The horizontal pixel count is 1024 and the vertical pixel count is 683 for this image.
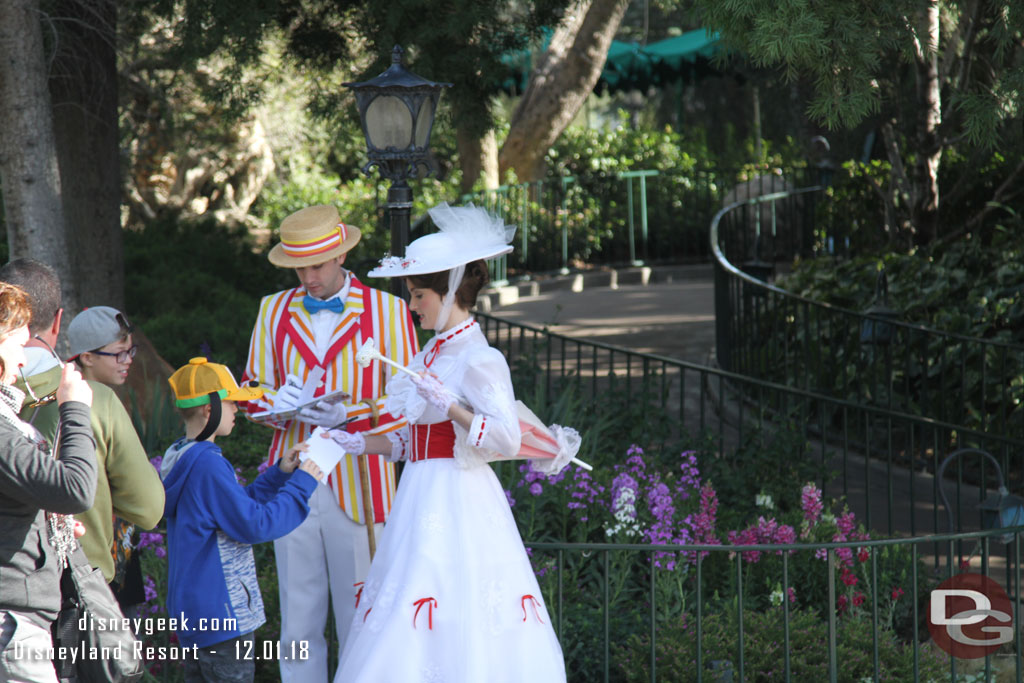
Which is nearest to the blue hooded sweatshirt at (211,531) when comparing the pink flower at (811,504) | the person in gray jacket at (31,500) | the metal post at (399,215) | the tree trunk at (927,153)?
the person in gray jacket at (31,500)

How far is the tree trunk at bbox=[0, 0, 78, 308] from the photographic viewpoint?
6.06m

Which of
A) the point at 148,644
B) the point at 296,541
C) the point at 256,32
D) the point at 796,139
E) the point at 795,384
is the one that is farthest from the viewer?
the point at 796,139

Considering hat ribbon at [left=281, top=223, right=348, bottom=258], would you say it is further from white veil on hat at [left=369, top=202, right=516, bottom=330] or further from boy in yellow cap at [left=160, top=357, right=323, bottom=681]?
boy in yellow cap at [left=160, top=357, right=323, bottom=681]

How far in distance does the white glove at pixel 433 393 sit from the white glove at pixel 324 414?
23.7 inches

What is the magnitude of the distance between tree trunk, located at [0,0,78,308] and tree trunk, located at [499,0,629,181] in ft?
26.8

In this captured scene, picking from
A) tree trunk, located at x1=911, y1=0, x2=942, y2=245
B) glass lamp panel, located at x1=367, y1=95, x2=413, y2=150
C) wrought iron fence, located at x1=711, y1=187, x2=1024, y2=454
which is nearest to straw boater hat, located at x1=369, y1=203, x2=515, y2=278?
glass lamp panel, located at x1=367, y1=95, x2=413, y2=150

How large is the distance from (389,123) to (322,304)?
995 mm

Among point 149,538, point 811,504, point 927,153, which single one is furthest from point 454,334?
point 927,153

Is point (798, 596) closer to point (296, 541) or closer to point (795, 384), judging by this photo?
point (296, 541)

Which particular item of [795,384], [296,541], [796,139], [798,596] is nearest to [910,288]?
[795,384]

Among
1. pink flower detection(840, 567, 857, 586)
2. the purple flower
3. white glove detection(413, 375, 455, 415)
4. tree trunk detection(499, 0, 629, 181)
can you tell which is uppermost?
tree trunk detection(499, 0, 629, 181)

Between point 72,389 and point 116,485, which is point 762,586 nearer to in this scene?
point 116,485

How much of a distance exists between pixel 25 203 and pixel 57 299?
3379 millimetres

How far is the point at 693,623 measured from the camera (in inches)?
178
